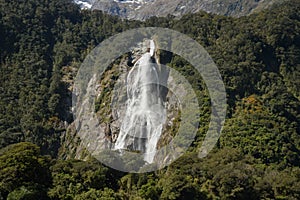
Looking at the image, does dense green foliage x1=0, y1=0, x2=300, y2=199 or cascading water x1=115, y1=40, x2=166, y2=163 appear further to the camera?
cascading water x1=115, y1=40, x2=166, y2=163

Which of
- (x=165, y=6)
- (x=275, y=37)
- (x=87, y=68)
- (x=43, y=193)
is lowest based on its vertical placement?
(x=43, y=193)

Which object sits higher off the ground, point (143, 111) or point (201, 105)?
point (201, 105)

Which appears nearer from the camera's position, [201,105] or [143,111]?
[201,105]

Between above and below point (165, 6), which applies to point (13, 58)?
below

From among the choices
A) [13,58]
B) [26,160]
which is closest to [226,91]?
[26,160]

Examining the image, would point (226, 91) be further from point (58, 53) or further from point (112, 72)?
point (58, 53)
